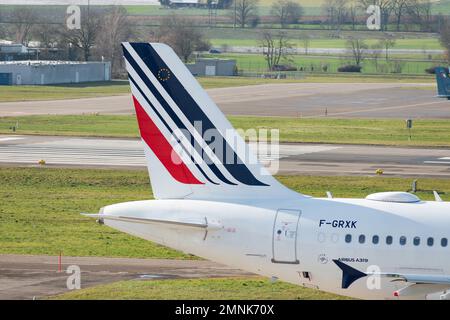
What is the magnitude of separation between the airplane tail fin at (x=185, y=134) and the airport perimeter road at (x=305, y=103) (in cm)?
8332

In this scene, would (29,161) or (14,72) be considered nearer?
(29,161)

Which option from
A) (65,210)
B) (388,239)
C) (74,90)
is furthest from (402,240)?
(74,90)

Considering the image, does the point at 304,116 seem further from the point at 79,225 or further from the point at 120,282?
the point at 120,282

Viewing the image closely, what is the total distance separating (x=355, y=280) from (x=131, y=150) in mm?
54587

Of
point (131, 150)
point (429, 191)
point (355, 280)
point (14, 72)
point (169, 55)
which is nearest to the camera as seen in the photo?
point (355, 280)

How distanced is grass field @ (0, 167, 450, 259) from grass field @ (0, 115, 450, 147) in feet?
84.8

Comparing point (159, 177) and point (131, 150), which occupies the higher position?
point (159, 177)

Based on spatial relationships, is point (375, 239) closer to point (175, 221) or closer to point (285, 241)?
point (285, 241)

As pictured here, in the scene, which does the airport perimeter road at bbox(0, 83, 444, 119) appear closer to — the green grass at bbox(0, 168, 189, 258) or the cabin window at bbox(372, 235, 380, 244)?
the green grass at bbox(0, 168, 189, 258)

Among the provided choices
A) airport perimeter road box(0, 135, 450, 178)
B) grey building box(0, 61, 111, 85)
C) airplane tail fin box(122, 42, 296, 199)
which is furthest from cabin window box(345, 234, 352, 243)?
grey building box(0, 61, 111, 85)

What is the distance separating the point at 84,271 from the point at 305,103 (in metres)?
101

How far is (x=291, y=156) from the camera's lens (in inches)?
3187

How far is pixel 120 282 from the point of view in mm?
38656
